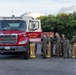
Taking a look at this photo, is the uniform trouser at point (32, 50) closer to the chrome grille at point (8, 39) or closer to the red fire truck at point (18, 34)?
the red fire truck at point (18, 34)

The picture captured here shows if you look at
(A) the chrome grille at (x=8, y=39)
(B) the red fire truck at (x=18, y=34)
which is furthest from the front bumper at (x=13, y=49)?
(A) the chrome grille at (x=8, y=39)

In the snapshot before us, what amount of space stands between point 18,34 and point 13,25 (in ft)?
4.65

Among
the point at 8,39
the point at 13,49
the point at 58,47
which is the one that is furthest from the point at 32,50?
the point at 8,39

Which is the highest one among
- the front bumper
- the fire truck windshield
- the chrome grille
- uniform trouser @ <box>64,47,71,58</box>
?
the fire truck windshield

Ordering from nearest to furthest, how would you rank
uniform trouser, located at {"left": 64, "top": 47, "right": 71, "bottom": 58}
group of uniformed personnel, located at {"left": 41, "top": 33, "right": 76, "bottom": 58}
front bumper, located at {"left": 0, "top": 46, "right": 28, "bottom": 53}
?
front bumper, located at {"left": 0, "top": 46, "right": 28, "bottom": 53} < uniform trouser, located at {"left": 64, "top": 47, "right": 71, "bottom": 58} < group of uniformed personnel, located at {"left": 41, "top": 33, "right": 76, "bottom": 58}

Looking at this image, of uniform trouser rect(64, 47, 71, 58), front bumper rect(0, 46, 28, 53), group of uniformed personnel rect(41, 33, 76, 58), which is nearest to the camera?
front bumper rect(0, 46, 28, 53)

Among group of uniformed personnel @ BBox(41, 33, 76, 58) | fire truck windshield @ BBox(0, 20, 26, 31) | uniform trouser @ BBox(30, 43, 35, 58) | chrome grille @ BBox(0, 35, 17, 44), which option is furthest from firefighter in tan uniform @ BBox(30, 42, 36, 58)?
chrome grille @ BBox(0, 35, 17, 44)

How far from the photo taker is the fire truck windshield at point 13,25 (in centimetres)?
2241

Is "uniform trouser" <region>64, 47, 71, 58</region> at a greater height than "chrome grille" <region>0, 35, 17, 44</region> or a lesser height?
lesser

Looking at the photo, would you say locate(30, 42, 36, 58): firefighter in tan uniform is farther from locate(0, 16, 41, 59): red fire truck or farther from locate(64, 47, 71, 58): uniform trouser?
locate(64, 47, 71, 58): uniform trouser

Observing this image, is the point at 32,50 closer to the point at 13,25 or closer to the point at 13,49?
the point at 13,49

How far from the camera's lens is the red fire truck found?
21.3 metres

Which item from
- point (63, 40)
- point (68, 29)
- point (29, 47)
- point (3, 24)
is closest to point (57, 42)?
point (63, 40)

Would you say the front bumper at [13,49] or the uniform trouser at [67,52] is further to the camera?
the uniform trouser at [67,52]
